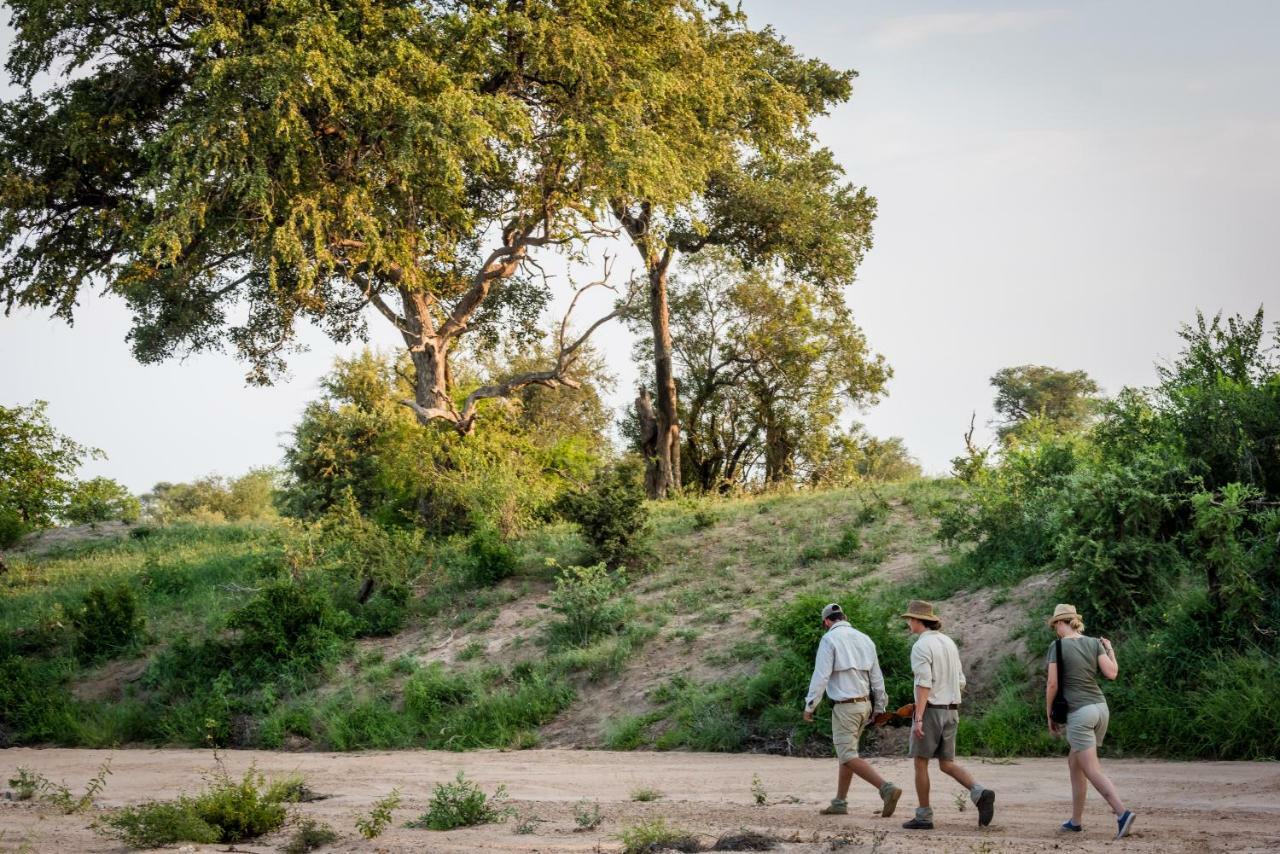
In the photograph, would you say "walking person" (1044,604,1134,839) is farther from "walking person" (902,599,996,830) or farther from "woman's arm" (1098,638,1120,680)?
"walking person" (902,599,996,830)

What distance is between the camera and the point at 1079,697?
30.0 feet

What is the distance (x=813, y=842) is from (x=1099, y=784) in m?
2.05

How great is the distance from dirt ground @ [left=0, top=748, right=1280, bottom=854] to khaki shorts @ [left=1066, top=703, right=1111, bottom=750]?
639 millimetres

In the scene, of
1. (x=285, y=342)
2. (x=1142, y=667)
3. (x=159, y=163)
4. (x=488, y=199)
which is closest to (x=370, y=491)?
(x=285, y=342)

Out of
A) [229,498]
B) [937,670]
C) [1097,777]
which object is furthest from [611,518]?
[229,498]

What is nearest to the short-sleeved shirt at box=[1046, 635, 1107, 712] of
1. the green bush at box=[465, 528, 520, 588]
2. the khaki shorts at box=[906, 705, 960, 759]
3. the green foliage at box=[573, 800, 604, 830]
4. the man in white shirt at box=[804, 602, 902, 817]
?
the khaki shorts at box=[906, 705, 960, 759]

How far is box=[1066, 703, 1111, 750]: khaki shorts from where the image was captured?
29.6 feet

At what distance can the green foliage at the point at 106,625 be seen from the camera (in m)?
23.2

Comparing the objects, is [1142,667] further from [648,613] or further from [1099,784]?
[648,613]

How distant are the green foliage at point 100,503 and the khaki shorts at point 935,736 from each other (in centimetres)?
3018

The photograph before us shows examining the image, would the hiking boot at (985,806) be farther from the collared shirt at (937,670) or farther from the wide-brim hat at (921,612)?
the wide-brim hat at (921,612)

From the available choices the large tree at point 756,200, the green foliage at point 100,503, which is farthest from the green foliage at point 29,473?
the large tree at point 756,200

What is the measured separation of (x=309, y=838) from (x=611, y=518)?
515 inches

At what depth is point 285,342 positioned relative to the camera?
30375mm
